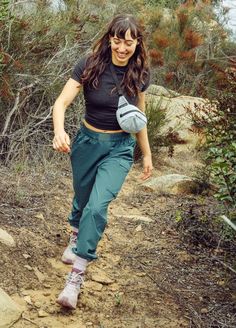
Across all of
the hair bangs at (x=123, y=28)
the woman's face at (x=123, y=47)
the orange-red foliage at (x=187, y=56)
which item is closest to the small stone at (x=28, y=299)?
the woman's face at (x=123, y=47)

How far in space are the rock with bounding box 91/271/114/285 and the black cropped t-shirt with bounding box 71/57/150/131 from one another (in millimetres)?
976

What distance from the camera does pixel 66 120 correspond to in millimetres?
6641

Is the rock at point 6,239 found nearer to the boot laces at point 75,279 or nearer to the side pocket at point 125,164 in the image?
the boot laces at point 75,279

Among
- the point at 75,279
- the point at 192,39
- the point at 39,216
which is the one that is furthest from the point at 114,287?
the point at 192,39

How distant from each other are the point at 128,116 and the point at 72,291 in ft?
3.31

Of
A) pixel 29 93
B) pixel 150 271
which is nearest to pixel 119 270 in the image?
pixel 150 271

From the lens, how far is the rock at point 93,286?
3.63 meters

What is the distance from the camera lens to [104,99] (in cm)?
345

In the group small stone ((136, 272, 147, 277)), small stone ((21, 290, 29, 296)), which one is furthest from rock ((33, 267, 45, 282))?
small stone ((136, 272, 147, 277))

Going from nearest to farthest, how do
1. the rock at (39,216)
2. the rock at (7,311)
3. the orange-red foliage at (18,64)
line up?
the rock at (7,311) < the rock at (39,216) < the orange-red foliage at (18,64)

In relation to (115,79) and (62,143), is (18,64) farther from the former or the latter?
(62,143)

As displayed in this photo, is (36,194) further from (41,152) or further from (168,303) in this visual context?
(168,303)

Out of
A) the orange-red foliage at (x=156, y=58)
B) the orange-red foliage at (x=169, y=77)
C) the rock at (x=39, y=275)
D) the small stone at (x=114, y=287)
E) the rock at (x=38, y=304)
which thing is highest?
the rock at (x=38, y=304)

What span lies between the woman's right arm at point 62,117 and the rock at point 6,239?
88cm
